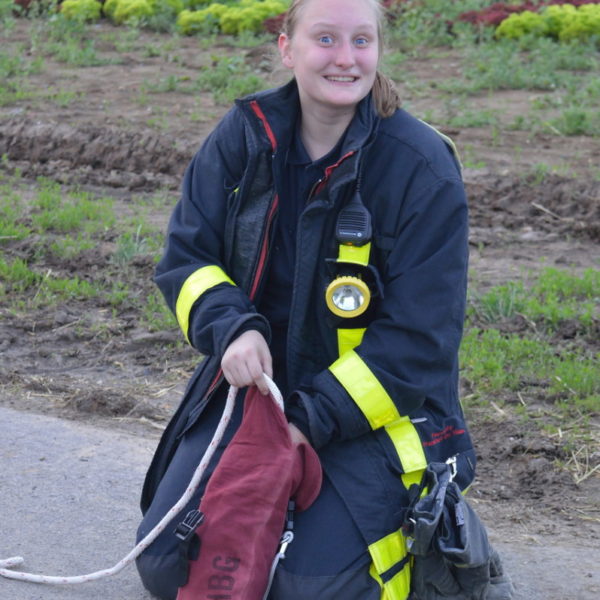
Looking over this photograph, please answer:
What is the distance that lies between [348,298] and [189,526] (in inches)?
29.5

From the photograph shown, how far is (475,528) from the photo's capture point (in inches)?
125

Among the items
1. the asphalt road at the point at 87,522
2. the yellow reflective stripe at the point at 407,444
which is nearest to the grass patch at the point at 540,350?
the asphalt road at the point at 87,522

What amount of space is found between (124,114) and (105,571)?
7360 millimetres

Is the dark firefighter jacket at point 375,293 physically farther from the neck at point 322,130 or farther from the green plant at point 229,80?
the green plant at point 229,80

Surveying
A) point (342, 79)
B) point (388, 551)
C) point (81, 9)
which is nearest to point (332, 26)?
point (342, 79)

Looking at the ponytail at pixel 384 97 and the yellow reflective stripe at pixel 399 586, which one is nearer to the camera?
the yellow reflective stripe at pixel 399 586

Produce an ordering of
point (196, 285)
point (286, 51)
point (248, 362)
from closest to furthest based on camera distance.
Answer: point (248, 362), point (196, 285), point (286, 51)

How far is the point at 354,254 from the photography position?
3.25 metres

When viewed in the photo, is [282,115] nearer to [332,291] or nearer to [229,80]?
[332,291]

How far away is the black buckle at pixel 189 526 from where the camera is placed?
3041 millimetres

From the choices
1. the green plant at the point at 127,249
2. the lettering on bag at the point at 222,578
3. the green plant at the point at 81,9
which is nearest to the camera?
the lettering on bag at the point at 222,578

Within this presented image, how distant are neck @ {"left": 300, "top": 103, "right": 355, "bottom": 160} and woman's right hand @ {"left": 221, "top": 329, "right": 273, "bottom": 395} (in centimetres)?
61

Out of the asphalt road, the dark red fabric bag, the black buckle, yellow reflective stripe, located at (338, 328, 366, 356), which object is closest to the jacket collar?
yellow reflective stripe, located at (338, 328, 366, 356)

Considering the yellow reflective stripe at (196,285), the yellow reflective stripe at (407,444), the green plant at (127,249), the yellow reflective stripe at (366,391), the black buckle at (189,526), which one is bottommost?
the green plant at (127,249)
